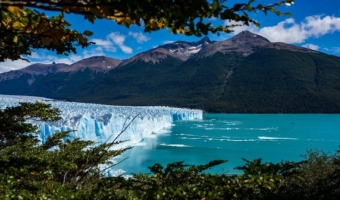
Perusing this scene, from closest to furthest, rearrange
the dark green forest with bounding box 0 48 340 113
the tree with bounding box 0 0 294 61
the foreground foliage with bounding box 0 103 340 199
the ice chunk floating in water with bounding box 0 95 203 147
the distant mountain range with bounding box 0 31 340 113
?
1. the tree with bounding box 0 0 294 61
2. the foreground foliage with bounding box 0 103 340 199
3. the ice chunk floating in water with bounding box 0 95 203 147
4. the dark green forest with bounding box 0 48 340 113
5. the distant mountain range with bounding box 0 31 340 113

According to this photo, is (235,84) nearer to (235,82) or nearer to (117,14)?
(235,82)

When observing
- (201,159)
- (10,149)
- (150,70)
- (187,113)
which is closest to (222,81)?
(150,70)

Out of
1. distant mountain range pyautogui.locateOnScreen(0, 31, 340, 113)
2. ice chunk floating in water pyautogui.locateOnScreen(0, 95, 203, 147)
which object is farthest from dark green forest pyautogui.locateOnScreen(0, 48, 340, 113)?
ice chunk floating in water pyautogui.locateOnScreen(0, 95, 203, 147)

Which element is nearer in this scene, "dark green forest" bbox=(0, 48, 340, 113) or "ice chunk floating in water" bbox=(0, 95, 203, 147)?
"ice chunk floating in water" bbox=(0, 95, 203, 147)

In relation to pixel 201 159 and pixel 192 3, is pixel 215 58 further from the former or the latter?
pixel 192 3

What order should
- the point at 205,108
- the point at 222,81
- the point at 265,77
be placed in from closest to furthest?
the point at 205,108 → the point at 265,77 → the point at 222,81

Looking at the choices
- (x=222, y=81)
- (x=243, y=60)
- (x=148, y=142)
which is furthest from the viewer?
(x=243, y=60)

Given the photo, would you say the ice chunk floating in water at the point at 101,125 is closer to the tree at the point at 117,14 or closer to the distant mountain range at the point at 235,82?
the tree at the point at 117,14

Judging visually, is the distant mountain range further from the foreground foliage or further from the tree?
the tree

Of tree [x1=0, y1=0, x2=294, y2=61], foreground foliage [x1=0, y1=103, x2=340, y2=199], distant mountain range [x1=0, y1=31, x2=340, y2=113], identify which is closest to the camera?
tree [x1=0, y1=0, x2=294, y2=61]
